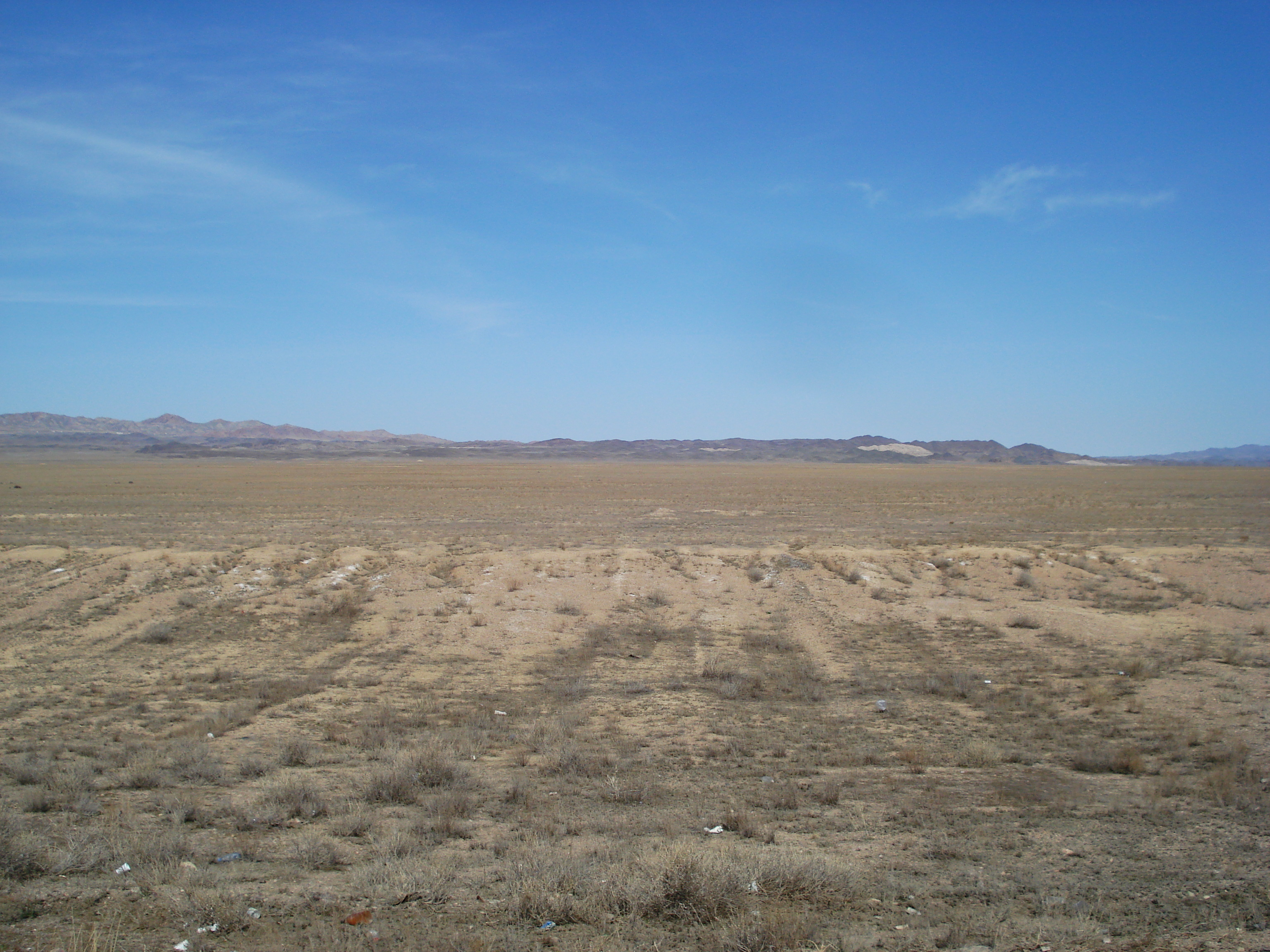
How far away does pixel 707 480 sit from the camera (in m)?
85.8

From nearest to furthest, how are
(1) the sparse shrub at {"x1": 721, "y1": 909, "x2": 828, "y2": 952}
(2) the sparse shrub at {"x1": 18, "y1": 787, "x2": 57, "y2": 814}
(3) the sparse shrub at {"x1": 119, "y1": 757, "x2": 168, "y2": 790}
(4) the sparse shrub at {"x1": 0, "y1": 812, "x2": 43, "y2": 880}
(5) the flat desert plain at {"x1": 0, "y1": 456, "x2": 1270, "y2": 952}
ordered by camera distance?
(1) the sparse shrub at {"x1": 721, "y1": 909, "x2": 828, "y2": 952}
(5) the flat desert plain at {"x1": 0, "y1": 456, "x2": 1270, "y2": 952}
(4) the sparse shrub at {"x1": 0, "y1": 812, "x2": 43, "y2": 880}
(2) the sparse shrub at {"x1": 18, "y1": 787, "x2": 57, "y2": 814}
(3) the sparse shrub at {"x1": 119, "y1": 757, "x2": 168, "y2": 790}

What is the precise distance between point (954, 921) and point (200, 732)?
9849 millimetres

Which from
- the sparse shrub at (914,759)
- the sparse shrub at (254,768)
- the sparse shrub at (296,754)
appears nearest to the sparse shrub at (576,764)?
the sparse shrub at (296,754)

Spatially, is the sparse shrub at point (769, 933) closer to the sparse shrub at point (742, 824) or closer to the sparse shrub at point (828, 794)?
the sparse shrub at point (742, 824)

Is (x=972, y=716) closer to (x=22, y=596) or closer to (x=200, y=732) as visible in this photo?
(x=200, y=732)

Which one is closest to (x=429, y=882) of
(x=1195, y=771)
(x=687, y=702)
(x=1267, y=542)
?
(x=687, y=702)

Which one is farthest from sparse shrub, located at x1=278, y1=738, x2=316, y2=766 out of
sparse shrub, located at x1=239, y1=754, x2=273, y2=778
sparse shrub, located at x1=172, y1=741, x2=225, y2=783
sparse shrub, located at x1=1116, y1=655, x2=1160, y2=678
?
sparse shrub, located at x1=1116, y1=655, x2=1160, y2=678

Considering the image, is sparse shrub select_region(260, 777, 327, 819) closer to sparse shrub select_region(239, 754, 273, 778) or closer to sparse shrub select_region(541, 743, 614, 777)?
sparse shrub select_region(239, 754, 273, 778)

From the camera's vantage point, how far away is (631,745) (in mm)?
10555

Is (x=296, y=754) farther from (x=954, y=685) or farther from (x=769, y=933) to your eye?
(x=954, y=685)

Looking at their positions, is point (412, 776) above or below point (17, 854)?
below

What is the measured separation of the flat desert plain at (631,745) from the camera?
18.5ft

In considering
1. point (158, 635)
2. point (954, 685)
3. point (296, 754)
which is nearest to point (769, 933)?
point (296, 754)

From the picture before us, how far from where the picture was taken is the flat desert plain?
564 centimetres
